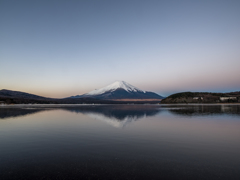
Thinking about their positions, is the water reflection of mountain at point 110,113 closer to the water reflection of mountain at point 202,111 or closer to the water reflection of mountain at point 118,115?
the water reflection of mountain at point 118,115

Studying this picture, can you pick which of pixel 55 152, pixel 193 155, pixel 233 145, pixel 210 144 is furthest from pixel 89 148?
pixel 233 145

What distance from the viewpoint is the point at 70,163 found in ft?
33.2

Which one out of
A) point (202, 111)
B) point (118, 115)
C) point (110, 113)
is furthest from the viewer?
point (202, 111)

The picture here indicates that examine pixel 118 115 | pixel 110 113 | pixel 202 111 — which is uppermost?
pixel 202 111

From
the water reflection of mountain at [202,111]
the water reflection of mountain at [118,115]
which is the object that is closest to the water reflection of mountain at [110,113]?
the water reflection of mountain at [118,115]

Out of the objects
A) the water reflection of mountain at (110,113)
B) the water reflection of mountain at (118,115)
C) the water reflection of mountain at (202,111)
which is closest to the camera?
the water reflection of mountain at (118,115)

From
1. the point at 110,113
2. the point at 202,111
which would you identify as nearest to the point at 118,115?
the point at 110,113

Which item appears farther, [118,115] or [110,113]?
[110,113]

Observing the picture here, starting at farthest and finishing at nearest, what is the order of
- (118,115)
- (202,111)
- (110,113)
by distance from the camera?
(202,111) < (110,113) < (118,115)

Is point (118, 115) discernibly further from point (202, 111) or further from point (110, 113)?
point (202, 111)

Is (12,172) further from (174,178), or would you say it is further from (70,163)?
(174,178)

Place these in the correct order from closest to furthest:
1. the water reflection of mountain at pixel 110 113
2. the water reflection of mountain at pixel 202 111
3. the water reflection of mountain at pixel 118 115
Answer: the water reflection of mountain at pixel 118 115
the water reflection of mountain at pixel 110 113
the water reflection of mountain at pixel 202 111

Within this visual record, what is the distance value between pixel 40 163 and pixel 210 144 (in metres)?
13.9

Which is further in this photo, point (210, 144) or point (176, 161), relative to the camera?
point (210, 144)
